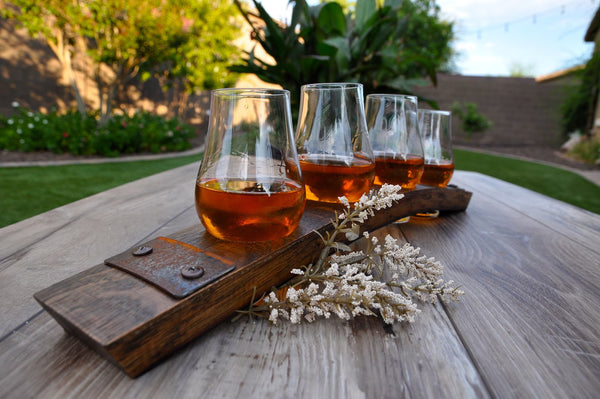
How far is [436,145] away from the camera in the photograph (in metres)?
1.20

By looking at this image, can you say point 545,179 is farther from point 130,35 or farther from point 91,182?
point 130,35

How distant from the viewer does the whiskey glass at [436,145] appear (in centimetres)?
119

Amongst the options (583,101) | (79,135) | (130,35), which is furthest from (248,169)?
(583,101)

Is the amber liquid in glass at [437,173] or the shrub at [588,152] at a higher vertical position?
the amber liquid in glass at [437,173]

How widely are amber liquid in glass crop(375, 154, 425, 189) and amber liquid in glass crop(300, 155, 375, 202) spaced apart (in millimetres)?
189

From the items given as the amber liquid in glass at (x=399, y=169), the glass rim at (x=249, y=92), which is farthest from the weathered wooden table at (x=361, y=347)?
the glass rim at (x=249, y=92)

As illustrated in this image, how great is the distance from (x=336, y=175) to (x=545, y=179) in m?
6.07

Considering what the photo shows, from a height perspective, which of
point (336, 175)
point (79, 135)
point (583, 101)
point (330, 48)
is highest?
point (583, 101)

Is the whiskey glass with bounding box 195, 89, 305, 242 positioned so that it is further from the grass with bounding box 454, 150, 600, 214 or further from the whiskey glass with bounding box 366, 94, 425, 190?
the grass with bounding box 454, 150, 600, 214

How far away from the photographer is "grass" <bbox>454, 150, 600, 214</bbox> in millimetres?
4438

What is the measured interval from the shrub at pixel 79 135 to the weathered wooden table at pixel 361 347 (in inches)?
194

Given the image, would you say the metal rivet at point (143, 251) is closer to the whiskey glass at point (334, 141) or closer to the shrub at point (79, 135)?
the whiskey glass at point (334, 141)

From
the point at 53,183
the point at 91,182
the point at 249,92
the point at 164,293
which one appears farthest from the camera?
the point at 91,182

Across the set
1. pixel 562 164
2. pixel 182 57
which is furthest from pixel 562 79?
pixel 182 57
